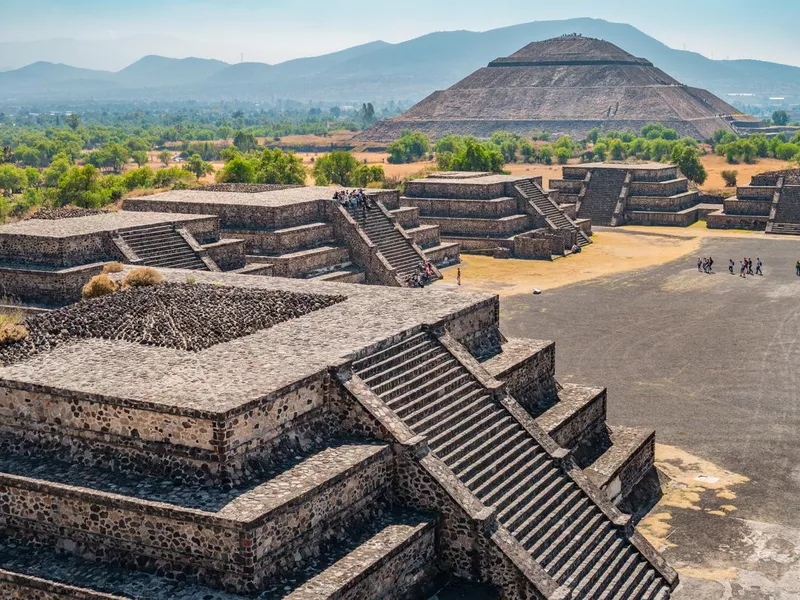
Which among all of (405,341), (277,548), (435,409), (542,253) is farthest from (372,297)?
(542,253)

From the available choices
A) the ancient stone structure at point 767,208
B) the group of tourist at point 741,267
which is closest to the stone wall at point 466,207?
the group of tourist at point 741,267

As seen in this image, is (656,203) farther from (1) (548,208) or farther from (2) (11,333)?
(2) (11,333)

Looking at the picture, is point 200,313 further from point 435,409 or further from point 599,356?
point 599,356

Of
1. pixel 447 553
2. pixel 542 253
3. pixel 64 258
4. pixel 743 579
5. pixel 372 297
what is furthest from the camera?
pixel 542 253

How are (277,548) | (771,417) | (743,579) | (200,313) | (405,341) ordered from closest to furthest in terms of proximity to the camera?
(277,548), (743,579), (405,341), (200,313), (771,417)

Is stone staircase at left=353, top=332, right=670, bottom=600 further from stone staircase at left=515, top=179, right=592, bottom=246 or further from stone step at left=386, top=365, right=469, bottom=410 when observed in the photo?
stone staircase at left=515, top=179, right=592, bottom=246

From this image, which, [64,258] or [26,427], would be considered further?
[64,258]

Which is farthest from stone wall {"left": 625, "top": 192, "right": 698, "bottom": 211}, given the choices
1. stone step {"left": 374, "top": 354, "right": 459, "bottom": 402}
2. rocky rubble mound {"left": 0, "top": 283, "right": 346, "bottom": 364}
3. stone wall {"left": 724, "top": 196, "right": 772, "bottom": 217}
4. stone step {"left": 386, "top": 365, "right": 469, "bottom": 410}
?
stone step {"left": 386, "top": 365, "right": 469, "bottom": 410}

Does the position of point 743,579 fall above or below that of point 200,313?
below

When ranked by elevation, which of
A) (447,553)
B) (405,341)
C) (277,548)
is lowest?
(447,553)
